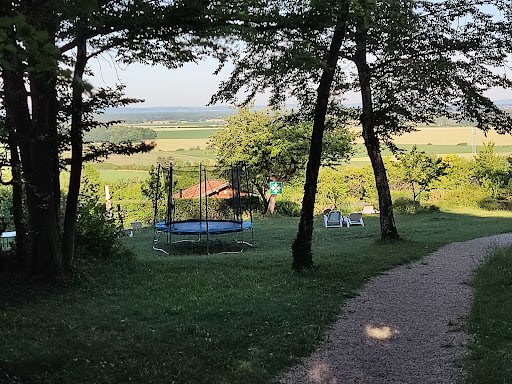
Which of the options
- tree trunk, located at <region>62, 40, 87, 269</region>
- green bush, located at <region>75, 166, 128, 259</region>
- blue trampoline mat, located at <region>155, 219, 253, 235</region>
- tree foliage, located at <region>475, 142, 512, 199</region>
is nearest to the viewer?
tree trunk, located at <region>62, 40, 87, 269</region>

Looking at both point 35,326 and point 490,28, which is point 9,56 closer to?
point 35,326

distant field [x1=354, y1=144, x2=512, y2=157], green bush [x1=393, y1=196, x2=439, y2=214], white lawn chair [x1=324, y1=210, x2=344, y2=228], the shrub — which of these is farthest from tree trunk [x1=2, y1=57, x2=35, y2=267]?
distant field [x1=354, y1=144, x2=512, y2=157]

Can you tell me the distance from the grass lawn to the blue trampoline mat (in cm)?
372

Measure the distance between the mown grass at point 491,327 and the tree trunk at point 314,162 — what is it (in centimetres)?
256

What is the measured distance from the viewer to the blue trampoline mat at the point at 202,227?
13703 mm

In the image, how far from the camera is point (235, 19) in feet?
18.4

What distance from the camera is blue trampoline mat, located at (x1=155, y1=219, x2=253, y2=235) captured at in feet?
45.0

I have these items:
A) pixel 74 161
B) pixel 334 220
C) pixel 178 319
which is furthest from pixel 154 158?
pixel 178 319

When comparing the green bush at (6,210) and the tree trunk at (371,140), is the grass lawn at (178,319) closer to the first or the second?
the green bush at (6,210)

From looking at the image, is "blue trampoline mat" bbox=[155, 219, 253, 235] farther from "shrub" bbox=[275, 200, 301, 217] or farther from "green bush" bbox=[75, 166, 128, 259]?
"shrub" bbox=[275, 200, 301, 217]

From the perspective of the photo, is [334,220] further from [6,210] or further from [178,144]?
[178,144]

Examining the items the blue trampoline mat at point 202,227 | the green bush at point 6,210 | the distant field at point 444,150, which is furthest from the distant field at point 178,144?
the green bush at point 6,210

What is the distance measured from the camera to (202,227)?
1448 centimetres

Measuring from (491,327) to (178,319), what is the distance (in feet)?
10.3
